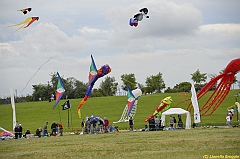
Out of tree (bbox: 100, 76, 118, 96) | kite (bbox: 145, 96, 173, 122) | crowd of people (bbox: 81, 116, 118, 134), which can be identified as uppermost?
tree (bbox: 100, 76, 118, 96)

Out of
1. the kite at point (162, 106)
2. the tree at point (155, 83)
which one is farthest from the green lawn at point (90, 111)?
the tree at point (155, 83)

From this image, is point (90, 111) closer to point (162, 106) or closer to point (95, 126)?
point (162, 106)

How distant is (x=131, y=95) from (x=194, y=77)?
5547 centimetres

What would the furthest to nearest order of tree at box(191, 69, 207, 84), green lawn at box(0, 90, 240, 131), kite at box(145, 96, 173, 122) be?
tree at box(191, 69, 207, 84)
green lawn at box(0, 90, 240, 131)
kite at box(145, 96, 173, 122)

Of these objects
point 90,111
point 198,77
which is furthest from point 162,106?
point 198,77

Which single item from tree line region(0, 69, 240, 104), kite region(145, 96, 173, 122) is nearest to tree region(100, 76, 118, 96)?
tree line region(0, 69, 240, 104)

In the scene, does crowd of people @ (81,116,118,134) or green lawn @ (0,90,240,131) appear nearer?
crowd of people @ (81,116,118,134)

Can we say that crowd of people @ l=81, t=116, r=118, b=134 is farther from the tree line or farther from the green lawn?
the tree line

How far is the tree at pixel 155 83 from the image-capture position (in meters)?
94.1

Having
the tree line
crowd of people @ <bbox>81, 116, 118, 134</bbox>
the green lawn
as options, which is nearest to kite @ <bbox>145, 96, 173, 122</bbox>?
crowd of people @ <bbox>81, 116, 118, 134</bbox>

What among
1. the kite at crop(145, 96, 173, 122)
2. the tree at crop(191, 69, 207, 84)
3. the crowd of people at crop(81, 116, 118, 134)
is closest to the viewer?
the crowd of people at crop(81, 116, 118, 134)

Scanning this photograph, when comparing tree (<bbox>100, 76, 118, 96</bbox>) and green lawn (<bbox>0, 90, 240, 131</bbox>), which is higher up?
tree (<bbox>100, 76, 118, 96</bbox>)

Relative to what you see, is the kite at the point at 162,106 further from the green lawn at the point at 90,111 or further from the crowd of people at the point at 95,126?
the green lawn at the point at 90,111

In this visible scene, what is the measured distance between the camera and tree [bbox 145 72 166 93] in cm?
9406
